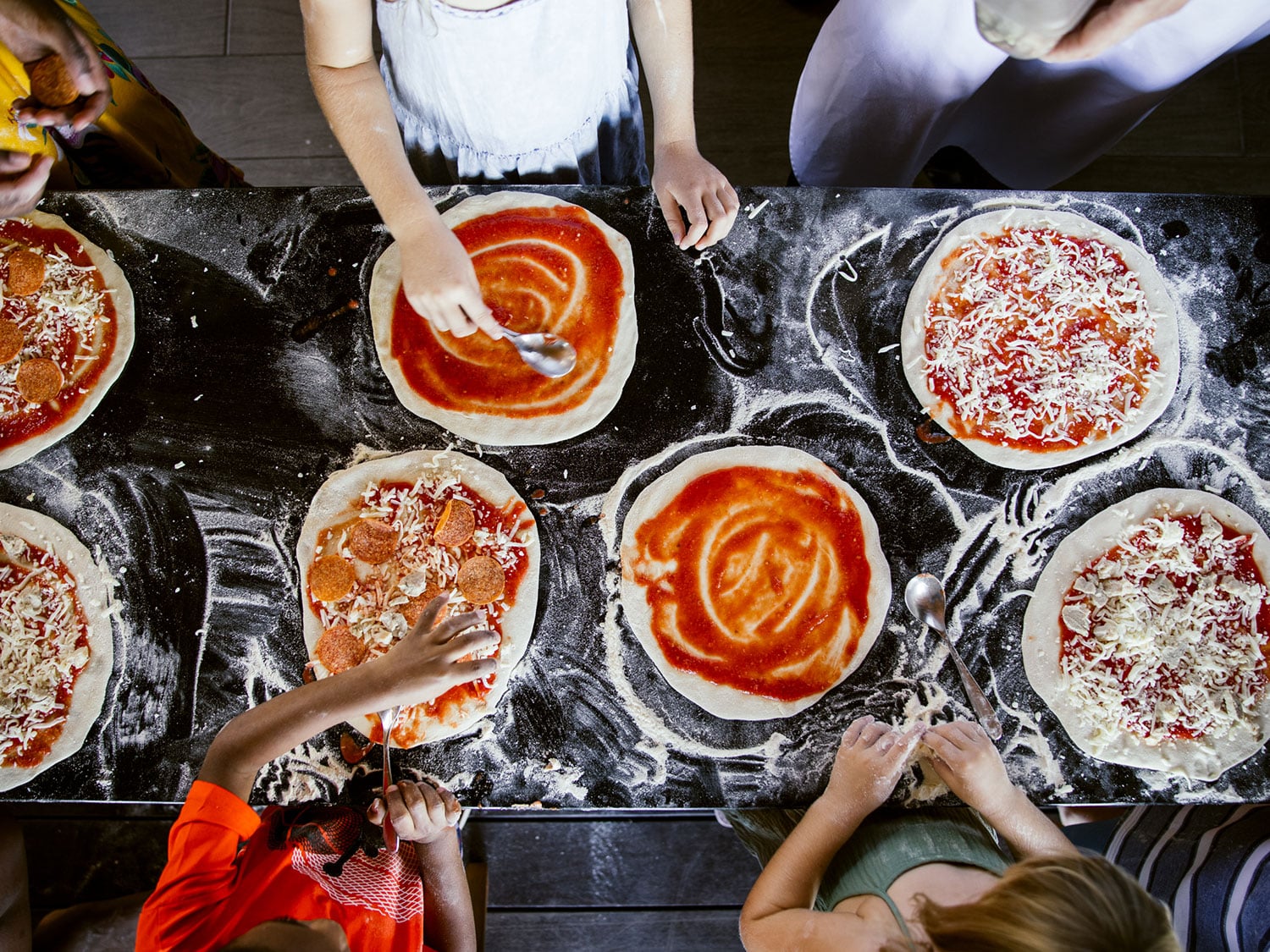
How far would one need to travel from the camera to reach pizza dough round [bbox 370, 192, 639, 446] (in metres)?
2.24

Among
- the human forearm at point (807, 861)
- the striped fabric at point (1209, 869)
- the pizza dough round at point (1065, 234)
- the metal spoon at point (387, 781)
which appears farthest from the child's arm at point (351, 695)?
the striped fabric at point (1209, 869)

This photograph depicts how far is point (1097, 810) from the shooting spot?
98.6 inches

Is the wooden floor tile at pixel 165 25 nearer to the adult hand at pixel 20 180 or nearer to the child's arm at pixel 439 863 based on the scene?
the adult hand at pixel 20 180

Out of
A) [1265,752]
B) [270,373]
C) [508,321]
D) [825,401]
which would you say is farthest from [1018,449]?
[270,373]

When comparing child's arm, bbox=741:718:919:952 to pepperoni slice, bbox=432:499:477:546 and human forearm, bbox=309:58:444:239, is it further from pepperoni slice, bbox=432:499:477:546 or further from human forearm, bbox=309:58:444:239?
human forearm, bbox=309:58:444:239

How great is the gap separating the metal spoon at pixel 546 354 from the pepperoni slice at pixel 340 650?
92 centimetres

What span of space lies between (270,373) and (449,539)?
2.49 feet

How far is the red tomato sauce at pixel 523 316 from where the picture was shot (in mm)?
2268

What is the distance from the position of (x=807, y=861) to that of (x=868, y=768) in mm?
304

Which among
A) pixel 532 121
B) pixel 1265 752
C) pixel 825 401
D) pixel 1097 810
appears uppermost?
pixel 532 121

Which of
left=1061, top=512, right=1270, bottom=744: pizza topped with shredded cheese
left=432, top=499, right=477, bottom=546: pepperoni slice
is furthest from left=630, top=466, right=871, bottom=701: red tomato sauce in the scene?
left=1061, top=512, right=1270, bottom=744: pizza topped with shredded cheese

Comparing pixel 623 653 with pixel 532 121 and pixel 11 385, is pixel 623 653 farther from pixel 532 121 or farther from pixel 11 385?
pixel 11 385

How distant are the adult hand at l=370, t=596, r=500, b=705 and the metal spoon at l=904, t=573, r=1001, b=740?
1.18m

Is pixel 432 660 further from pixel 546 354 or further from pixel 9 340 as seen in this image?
pixel 9 340
